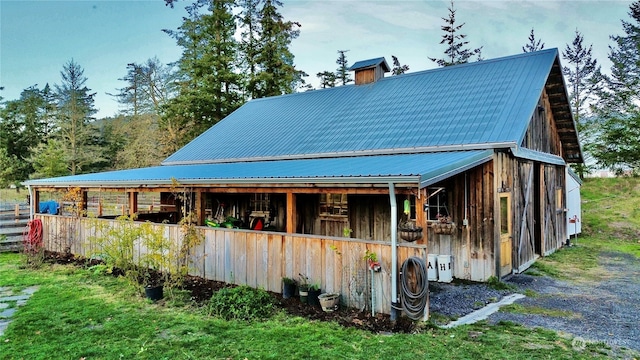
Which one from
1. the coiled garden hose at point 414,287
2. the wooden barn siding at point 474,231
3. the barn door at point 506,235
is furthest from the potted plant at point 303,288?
the barn door at point 506,235

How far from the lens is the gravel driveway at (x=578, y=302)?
5293mm

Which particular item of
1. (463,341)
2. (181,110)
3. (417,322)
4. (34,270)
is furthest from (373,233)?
(181,110)

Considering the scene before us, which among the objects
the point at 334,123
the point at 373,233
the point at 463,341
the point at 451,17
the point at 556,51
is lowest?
the point at 463,341

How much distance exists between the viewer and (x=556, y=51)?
9922mm

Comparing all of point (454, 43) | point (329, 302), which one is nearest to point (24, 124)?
point (454, 43)

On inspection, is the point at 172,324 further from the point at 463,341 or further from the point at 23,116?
the point at 23,116

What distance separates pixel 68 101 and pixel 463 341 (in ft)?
115

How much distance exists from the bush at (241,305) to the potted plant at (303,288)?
48 centimetres

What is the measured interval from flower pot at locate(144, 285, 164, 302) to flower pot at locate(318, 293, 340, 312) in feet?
9.80

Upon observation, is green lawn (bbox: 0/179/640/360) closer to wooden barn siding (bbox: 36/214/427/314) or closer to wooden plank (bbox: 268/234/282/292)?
wooden barn siding (bbox: 36/214/427/314)

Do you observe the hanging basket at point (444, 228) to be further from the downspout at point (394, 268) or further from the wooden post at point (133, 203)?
the wooden post at point (133, 203)

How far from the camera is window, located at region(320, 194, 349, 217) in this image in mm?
9817

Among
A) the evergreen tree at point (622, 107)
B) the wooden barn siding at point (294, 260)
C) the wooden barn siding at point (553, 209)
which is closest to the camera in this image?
the wooden barn siding at point (294, 260)

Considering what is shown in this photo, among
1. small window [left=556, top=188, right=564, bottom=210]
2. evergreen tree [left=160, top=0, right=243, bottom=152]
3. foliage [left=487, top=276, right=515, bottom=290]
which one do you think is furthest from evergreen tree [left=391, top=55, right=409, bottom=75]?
foliage [left=487, top=276, right=515, bottom=290]
